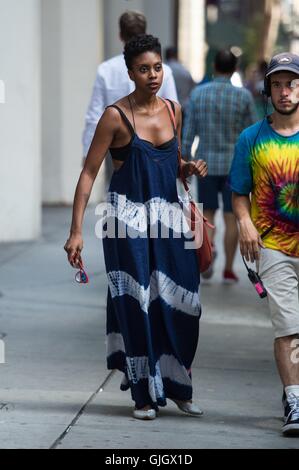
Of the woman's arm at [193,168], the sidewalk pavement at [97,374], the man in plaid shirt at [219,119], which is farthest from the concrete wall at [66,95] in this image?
the woman's arm at [193,168]

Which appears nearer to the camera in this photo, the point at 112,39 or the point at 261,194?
the point at 261,194

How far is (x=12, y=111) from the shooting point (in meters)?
12.3

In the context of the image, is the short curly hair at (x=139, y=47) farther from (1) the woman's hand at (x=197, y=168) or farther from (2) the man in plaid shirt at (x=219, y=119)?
(2) the man in plaid shirt at (x=219, y=119)

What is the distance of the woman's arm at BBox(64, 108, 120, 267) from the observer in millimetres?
6230

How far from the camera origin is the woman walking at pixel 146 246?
6273 millimetres

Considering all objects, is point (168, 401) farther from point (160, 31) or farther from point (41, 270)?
point (160, 31)

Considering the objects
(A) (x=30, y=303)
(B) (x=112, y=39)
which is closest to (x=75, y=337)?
(A) (x=30, y=303)

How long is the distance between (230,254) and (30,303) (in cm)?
198

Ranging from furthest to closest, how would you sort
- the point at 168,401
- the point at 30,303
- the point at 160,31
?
the point at 160,31 < the point at 30,303 < the point at 168,401

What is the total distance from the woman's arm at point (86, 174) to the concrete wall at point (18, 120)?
5.94m

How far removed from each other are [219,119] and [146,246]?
14.1ft

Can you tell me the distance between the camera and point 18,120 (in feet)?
40.5

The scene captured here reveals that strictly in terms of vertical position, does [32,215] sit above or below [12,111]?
below
